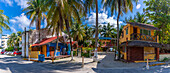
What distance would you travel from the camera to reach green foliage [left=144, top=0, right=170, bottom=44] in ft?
62.5

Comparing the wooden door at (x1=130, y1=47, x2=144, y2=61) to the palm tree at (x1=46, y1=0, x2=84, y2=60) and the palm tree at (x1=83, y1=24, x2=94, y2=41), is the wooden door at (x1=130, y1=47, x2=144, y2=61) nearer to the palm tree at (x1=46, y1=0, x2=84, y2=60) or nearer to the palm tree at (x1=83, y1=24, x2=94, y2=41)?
the palm tree at (x1=46, y1=0, x2=84, y2=60)

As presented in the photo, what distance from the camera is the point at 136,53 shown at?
55.5 ft

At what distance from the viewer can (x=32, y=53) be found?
78.4 ft

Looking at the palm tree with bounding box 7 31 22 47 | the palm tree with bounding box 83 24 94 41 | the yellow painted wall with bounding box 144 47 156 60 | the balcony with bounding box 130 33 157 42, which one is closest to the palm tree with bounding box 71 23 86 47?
the palm tree with bounding box 83 24 94 41

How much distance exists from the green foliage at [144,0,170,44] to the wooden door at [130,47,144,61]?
19.2 feet

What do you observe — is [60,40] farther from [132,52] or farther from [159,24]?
[159,24]

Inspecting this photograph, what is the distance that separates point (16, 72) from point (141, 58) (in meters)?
14.7

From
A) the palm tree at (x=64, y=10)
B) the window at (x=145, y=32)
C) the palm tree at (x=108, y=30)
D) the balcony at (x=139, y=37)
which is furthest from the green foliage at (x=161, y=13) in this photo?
the palm tree at (x=108, y=30)

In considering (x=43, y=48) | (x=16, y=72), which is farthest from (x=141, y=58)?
(x=43, y=48)

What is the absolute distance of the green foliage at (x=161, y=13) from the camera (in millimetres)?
19059

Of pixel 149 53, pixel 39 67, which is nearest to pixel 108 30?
pixel 149 53

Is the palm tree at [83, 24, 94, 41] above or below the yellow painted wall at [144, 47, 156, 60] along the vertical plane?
above

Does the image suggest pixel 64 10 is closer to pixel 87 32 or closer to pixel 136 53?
pixel 136 53

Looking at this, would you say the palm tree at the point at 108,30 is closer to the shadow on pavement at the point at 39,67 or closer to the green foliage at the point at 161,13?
the green foliage at the point at 161,13
